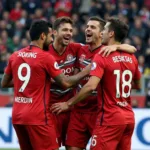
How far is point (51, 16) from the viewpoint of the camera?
2294 cm

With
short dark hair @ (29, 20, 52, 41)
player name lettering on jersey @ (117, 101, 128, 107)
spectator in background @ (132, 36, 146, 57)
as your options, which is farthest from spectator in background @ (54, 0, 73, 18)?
player name lettering on jersey @ (117, 101, 128, 107)

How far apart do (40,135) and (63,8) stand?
1335cm

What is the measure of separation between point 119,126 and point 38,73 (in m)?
1.29

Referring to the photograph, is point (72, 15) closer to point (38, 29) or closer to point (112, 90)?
point (38, 29)

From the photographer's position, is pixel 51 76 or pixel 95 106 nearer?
pixel 51 76

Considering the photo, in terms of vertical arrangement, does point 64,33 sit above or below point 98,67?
above

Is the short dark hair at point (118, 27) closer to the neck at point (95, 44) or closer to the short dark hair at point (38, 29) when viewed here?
the neck at point (95, 44)

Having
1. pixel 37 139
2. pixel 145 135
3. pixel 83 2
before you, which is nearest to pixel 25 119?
pixel 37 139

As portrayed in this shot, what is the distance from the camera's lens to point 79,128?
11.0 m

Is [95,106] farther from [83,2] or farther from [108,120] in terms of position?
[83,2]

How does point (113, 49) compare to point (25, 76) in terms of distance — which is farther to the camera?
point (25, 76)

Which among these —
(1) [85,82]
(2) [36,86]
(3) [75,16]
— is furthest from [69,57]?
(3) [75,16]

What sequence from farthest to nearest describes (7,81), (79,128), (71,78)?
(79,128) < (7,81) < (71,78)

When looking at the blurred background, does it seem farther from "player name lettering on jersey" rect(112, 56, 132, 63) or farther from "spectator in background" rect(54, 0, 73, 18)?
"player name lettering on jersey" rect(112, 56, 132, 63)
